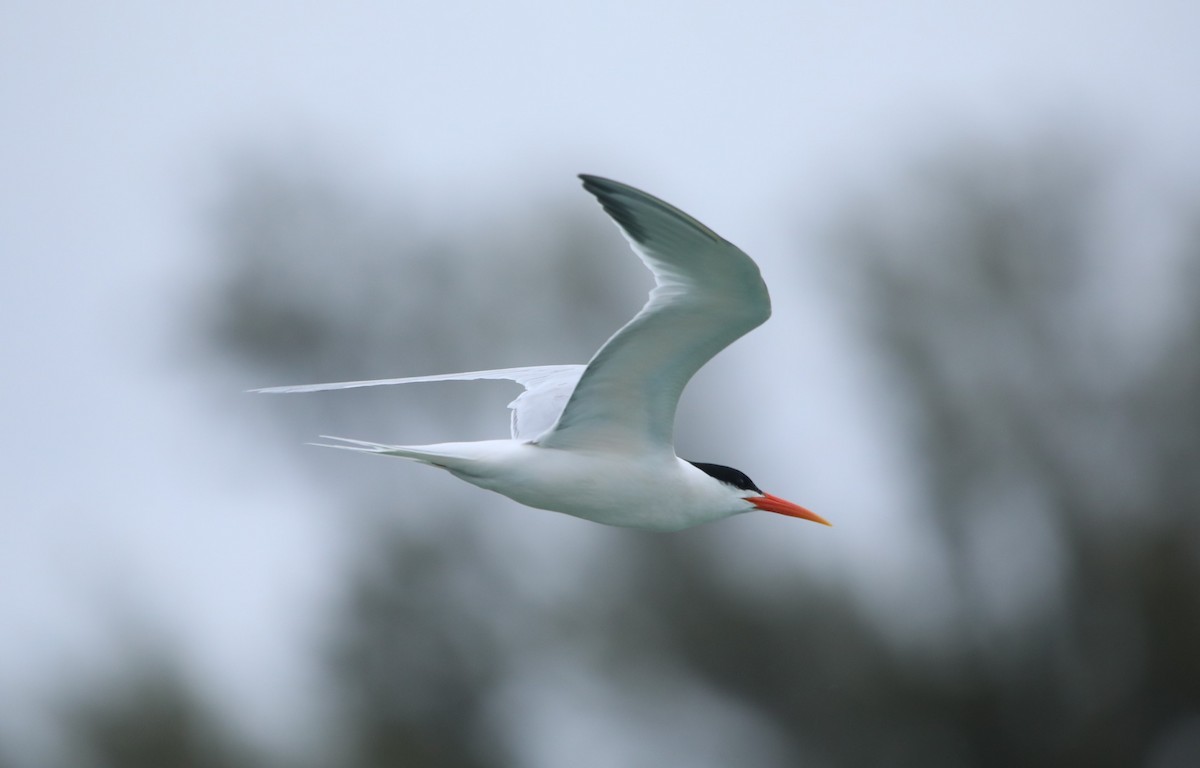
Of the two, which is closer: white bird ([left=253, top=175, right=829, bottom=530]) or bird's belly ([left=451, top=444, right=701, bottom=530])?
white bird ([left=253, top=175, right=829, bottom=530])

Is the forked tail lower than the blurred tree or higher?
higher

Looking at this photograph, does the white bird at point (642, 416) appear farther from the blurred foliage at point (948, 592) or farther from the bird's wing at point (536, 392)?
the blurred foliage at point (948, 592)

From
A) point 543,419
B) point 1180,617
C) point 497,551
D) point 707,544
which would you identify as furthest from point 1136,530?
point 543,419

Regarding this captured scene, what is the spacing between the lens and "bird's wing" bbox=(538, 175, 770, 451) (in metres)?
4.70

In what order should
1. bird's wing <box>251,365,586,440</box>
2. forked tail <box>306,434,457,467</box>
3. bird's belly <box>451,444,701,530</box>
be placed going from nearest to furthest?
1. forked tail <box>306,434,457,467</box>
2. bird's belly <box>451,444,701,530</box>
3. bird's wing <box>251,365,586,440</box>

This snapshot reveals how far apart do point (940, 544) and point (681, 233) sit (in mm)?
11982

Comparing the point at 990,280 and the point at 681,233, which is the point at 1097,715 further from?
the point at 681,233

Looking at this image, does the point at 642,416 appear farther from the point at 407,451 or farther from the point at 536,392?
the point at 407,451

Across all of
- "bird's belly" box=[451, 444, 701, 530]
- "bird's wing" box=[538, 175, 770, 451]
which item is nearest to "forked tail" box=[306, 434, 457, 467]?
"bird's belly" box=[451, 444, 701, 530]

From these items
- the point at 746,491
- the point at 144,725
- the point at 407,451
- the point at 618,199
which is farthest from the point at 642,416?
the point at 144,725

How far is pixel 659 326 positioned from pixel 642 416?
58 cm

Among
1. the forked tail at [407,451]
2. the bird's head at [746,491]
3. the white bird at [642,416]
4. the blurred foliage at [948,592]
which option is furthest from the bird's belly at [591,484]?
the blurred foliage at [948,592]

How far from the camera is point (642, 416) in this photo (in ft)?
18.4

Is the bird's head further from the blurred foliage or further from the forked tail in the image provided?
the blurred foliage
